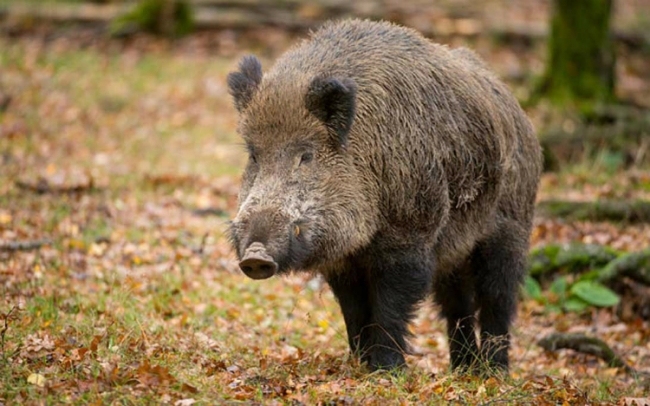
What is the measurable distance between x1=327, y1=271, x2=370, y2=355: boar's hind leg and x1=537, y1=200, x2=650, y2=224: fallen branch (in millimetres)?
4705

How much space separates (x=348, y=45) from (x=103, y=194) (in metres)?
5.70

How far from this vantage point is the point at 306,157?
6371mm

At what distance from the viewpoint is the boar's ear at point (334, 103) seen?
6.28 m

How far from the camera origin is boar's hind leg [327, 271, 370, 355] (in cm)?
694

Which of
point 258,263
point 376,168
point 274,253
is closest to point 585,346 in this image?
point 376,168

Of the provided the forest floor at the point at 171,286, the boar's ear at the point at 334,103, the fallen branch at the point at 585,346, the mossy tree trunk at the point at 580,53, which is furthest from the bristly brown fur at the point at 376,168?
the mossy tree trunk at the point at 580,53

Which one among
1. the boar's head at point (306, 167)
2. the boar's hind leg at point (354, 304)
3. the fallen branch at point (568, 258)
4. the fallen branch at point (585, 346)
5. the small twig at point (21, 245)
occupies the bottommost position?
the fallen branch at point (585, 346)

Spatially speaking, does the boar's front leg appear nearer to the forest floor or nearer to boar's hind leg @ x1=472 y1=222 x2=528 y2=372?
the forest floor

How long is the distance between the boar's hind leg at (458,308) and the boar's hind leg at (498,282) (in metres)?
0.12

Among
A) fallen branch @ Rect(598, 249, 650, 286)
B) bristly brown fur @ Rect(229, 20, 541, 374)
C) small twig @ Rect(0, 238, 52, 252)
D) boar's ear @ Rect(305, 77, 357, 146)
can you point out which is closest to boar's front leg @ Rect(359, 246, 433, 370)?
bristly brown fur @ Rect(229, 20, 541, 374)

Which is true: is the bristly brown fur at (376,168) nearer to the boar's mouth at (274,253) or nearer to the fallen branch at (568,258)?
the boar's mouth at (274,253)

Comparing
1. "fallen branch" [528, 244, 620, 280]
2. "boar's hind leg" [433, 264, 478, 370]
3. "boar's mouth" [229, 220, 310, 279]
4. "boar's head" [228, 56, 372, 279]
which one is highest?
"boar's head" [228, 56, 372, 279]

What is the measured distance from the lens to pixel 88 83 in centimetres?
1791

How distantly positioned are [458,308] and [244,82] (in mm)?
2768
